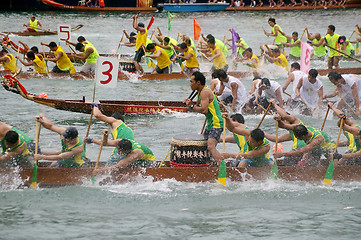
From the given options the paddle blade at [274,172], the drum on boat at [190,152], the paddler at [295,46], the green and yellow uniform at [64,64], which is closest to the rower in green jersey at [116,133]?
the drum on boat at [190,152]

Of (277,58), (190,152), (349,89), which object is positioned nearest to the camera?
(190,152)

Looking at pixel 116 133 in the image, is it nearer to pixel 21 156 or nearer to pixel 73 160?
pixel 73 160

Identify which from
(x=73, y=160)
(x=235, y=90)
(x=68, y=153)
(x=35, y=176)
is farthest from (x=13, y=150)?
(x=235, y=90)

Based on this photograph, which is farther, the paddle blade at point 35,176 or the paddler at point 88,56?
the paddler at point 88,56

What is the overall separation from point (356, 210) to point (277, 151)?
1.86 metres

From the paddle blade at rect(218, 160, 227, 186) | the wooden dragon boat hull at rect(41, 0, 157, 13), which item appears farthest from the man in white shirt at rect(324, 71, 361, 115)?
the wooden dragon boat hull at rect(41, 0, 157, 13)

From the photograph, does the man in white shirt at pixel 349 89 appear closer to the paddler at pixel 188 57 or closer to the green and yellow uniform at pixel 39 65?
the paddler at pixel 188 57

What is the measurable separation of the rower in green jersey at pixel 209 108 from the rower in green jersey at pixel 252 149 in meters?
0.22

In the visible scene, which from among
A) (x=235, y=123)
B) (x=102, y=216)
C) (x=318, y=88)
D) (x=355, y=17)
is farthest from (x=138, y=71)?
(x=355, y=17)

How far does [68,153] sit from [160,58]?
1026 cm

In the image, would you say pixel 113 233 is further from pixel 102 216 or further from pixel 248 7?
pixel 248 7

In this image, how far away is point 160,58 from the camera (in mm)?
19859

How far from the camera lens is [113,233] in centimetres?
879

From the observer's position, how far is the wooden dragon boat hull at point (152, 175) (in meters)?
9.99
